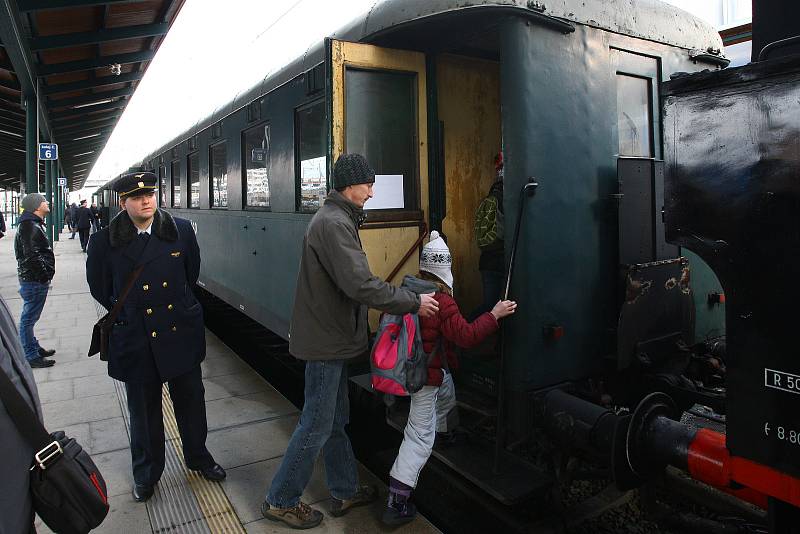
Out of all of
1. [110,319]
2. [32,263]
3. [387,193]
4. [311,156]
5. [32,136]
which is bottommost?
[110,319]

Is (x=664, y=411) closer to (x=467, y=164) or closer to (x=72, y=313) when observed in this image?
(x=467, y=164)

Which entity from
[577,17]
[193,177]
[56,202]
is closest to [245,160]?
[193,177]

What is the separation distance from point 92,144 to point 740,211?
3178 cm

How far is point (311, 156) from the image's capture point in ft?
15.5

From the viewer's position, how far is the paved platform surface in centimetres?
324

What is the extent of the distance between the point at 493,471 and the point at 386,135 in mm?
2124

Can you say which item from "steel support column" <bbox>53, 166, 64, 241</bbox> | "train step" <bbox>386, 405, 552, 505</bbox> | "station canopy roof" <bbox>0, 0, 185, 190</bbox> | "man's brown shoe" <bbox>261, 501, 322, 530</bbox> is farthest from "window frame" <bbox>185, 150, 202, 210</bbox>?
"steel support column" <bbox>53, 166, 64, 241</bbox>

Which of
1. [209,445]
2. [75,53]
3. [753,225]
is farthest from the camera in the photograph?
[75,53]

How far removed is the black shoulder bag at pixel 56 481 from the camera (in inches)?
59.5

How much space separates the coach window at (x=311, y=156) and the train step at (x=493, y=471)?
1881mm

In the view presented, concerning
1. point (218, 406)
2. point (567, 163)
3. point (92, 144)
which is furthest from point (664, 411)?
point (92, 144)

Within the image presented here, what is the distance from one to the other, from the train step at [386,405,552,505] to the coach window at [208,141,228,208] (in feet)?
14.5

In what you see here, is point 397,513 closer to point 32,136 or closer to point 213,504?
point 213,504

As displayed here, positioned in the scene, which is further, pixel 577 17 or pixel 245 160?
pixel 245 160
